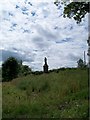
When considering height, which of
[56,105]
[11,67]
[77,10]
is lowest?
[56,105]

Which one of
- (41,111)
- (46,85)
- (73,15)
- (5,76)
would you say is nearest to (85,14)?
(73,15)

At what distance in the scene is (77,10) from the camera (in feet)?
44.1

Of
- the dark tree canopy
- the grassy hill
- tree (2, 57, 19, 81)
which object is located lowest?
the grassy hill

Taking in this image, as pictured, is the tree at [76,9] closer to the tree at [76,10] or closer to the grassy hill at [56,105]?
the tree at [76,10]

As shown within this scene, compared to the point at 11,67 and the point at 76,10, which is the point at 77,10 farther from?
the point at 11,67

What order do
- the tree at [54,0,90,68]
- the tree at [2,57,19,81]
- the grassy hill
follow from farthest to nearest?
the tree at [2,57,19,81], the tree at [54,0,90,68], the grassy hill

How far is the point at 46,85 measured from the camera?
14773mm

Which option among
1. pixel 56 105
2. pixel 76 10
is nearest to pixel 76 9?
pixel 76 10

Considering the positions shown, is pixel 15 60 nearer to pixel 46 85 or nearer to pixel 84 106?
pixel 46 85

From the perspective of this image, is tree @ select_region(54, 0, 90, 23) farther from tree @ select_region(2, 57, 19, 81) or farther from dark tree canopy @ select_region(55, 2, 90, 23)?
tree @ select_region(2, 57, 19, 81)

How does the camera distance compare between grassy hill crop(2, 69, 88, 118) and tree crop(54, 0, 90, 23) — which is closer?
grassy hill crop(2, 69, 88, 118)

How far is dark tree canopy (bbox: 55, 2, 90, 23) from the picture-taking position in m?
12.8

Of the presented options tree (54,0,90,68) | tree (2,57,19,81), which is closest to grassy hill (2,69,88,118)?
tree (54,0,90,68)

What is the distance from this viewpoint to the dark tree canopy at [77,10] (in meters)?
12.8
